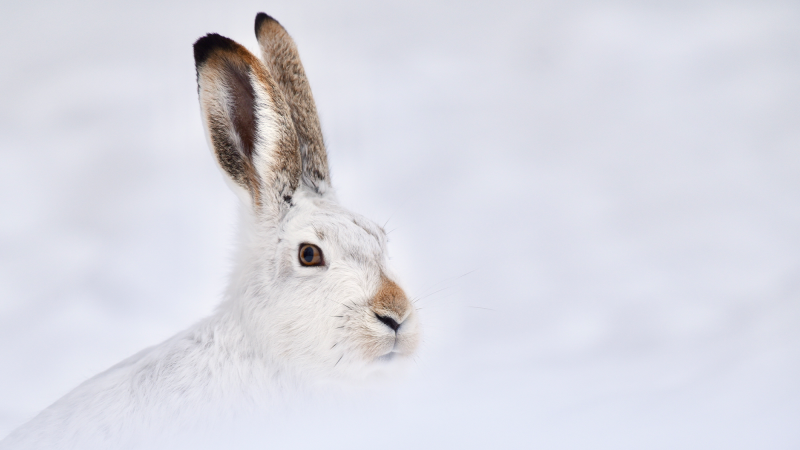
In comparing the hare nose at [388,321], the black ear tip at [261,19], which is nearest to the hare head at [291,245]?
the hare nose at [388,321]

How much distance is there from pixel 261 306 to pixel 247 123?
A: 80cm

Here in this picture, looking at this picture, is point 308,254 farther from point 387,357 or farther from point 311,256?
point 387,357

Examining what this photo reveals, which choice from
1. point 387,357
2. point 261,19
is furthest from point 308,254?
point 261,19

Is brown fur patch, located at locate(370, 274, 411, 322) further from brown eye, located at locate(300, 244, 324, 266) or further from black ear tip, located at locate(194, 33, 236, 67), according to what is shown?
black ear tip, located at locate(194, 33, 236, 67)

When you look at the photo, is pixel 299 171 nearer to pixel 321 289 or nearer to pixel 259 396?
pixel 321 289

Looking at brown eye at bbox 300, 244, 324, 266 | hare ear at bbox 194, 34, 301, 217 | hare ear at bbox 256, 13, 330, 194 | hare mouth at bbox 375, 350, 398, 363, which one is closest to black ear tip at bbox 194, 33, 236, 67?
hare ear at bbox 194, 34, 301, 217

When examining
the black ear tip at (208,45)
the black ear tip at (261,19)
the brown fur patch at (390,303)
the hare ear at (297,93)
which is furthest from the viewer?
the black ear tip at (261,19)

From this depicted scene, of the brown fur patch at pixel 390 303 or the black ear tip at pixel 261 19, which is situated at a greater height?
the black ear tip at pixel 261 19

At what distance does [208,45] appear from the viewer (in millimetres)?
2717

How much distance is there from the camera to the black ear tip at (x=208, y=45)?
270cm

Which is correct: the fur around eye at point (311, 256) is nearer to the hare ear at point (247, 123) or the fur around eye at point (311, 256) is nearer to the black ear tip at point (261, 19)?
the hare ear at point (247, 123)

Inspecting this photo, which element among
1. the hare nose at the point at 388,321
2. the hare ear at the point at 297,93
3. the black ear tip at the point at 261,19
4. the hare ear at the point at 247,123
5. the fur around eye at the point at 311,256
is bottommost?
the hare nose at the point at 388,321

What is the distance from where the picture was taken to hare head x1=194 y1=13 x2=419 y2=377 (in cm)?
257

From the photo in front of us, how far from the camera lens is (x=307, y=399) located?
2713 mm
